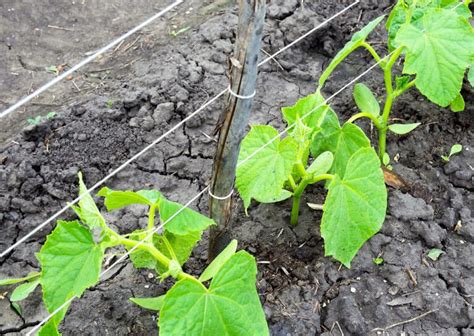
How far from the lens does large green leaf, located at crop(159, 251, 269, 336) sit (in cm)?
179

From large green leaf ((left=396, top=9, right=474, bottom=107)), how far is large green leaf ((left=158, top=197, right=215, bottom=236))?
109 centimetres

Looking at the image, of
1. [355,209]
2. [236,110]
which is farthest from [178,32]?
[355,209]

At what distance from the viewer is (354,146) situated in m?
2.57

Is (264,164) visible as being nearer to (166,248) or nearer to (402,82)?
(166,248)

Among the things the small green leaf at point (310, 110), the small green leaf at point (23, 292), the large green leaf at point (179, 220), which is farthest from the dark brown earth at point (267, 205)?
the large green leaf at point (179, 220)

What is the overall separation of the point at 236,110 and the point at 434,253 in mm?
1155

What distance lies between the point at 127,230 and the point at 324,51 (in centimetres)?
163

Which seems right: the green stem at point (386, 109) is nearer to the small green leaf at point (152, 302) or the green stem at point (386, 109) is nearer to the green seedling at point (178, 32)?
the small green leaf at point (152, 302)

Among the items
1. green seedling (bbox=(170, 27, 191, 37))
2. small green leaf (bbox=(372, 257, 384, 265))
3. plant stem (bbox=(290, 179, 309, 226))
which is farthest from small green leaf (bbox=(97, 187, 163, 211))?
green seedling (bbox=(170, 27, 191, 37))

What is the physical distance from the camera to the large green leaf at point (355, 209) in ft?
7.09

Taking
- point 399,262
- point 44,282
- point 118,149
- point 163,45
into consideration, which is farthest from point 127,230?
point 163,45

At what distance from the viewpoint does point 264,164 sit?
2.26 m

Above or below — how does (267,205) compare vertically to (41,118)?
below

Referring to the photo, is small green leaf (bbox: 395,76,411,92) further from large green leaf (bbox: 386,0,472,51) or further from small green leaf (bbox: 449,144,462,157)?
small green leaf (bbox: 449,144,462,157)
